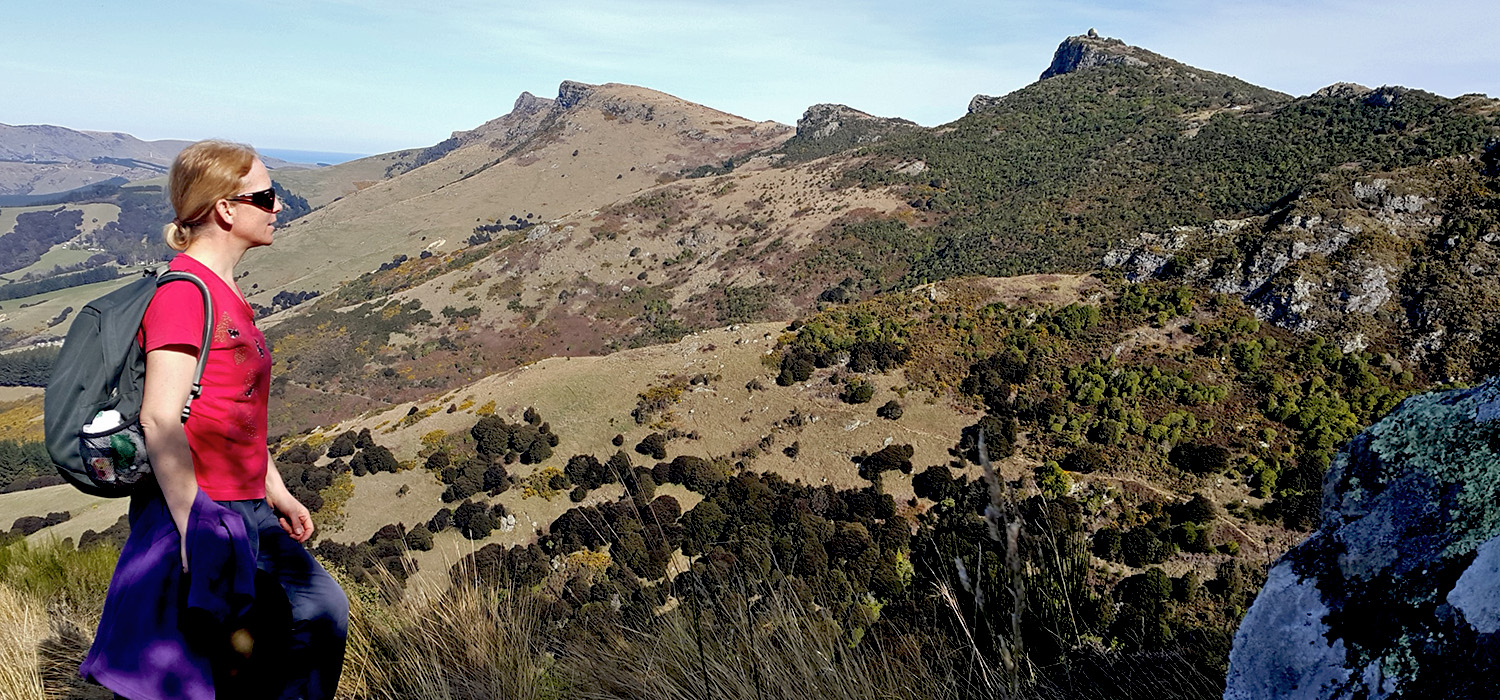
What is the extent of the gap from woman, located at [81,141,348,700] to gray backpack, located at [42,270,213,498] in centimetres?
7

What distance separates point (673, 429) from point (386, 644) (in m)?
24.0

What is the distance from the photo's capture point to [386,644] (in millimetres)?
3904

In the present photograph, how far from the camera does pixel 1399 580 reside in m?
1.56

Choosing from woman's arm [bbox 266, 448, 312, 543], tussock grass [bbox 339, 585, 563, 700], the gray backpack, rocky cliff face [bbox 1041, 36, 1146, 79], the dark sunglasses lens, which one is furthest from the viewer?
rocky cliff face [bbox 1041, 36, 1146, 79]

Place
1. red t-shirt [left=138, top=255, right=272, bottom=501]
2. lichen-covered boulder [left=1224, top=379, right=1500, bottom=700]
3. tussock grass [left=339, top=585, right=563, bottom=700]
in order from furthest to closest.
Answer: tussock grass [left=339, top=585, right=563, bottom=700]
red t-shirt [left=138, top=255, right=272, bottom=501]
lichen-covered boulder [left=1224, top=379, right=1500, bottom=700]

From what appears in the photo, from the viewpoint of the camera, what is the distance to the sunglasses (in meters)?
2.55

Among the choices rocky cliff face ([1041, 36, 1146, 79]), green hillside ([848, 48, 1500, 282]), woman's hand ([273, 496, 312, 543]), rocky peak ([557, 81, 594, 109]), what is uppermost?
rocky peak ([557, 81, 594, 109])

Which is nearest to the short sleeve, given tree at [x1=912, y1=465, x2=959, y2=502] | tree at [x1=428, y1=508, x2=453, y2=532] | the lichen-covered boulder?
the lichen-covered boulder

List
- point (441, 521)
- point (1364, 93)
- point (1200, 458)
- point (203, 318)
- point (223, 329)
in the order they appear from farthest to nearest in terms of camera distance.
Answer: point (1364, 93) < point (441, 521) < point (1200, 458) < point (223, 329) < point (203, 318)

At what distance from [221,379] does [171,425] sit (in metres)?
0.32

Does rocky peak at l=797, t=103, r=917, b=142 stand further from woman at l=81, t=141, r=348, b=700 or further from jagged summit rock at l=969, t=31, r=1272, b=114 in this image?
woman at l=81, t=141, r=348, b=700

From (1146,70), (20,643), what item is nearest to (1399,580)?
(20,643)

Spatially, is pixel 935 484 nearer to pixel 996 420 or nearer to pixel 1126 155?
pixel 996 420

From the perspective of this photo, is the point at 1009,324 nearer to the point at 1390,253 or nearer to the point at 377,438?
the point at 1390,253
